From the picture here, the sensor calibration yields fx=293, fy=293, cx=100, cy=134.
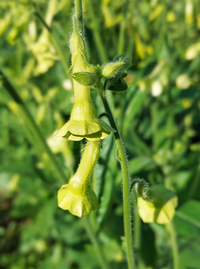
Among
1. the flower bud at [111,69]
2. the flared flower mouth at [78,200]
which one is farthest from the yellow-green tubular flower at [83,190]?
the flower bud at [111,69]

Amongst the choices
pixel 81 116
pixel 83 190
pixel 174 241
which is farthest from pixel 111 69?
pixel 174 241

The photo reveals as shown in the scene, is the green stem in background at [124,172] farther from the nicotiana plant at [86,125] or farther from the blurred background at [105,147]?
the blurred background at [105,147]

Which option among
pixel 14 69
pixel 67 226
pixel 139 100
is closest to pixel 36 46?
pixel 139 100

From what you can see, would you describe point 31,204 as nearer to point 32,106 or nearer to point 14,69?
point 32,106

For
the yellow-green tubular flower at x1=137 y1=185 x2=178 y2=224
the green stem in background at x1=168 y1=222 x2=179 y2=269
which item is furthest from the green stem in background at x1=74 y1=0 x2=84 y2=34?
the green stem in background at x1=168 y1=222 x2=179 y2=269

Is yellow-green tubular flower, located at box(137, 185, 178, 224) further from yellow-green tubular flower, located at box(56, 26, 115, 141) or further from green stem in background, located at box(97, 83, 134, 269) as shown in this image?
yellow-green tubular flower, located at box(56, 26, 115, 141)

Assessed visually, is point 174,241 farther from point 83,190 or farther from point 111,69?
point 111,69
